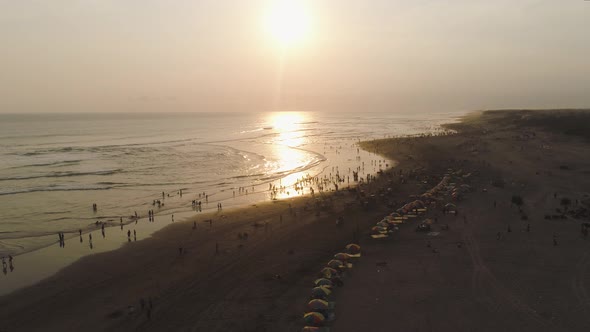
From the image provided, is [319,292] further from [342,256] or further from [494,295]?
[494,295]

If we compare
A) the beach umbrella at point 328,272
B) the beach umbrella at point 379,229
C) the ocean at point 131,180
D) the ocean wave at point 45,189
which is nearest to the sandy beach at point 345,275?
the beach umbrella at point 379,229

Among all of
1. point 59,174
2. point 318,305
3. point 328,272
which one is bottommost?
point 59,174

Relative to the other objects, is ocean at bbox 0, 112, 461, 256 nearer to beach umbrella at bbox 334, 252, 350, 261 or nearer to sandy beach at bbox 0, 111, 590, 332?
sandy beach at bbox 0, 111, 590, 332

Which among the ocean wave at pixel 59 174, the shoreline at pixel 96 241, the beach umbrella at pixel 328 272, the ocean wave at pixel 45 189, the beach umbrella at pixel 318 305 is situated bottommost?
the shoreline at pixel 96 241

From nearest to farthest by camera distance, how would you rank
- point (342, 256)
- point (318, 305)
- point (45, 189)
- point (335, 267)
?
1. point (318, 305)
2. point (335, 267)
3. point (342, 256)
4. point (45, 189)

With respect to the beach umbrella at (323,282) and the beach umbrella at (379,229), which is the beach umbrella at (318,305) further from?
the beach umbrella at (379,229)

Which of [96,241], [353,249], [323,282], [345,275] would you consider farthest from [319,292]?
[96,241]

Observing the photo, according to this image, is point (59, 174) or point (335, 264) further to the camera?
point (59, 174)
